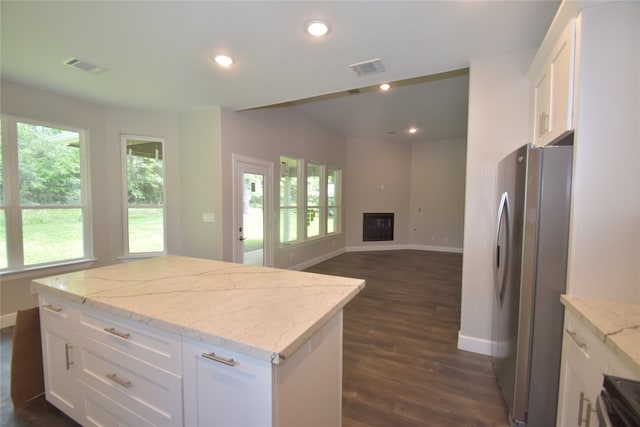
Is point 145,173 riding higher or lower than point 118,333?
higher

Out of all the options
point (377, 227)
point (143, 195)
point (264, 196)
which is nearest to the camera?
point (143, 195)

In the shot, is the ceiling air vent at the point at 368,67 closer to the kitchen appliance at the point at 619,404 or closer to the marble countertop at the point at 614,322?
the marble countertop at the point at 614,322

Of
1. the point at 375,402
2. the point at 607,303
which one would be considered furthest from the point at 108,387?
the point at 607,303

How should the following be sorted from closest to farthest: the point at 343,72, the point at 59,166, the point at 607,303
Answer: the point at 607,303
the point at 343,72
the point at 59,166

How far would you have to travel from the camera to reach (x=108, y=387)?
4.67 ft

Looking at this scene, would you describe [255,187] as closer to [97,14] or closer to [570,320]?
[97,14]

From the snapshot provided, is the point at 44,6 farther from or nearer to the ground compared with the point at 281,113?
nearer to the ground

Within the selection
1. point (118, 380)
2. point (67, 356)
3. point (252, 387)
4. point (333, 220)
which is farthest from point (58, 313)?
point (333, 220)

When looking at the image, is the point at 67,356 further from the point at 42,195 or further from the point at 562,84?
the point at 562,84

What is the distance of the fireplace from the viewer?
7.65 m

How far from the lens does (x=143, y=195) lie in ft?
13.3

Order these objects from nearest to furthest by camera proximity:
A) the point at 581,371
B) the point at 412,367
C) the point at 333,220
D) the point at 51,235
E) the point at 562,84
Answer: the point at 581,371, the point at 562,84, the point at 412,367, the point at 51,235, the point at 333,220

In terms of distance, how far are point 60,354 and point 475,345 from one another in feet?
10.3

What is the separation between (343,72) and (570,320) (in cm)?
251
